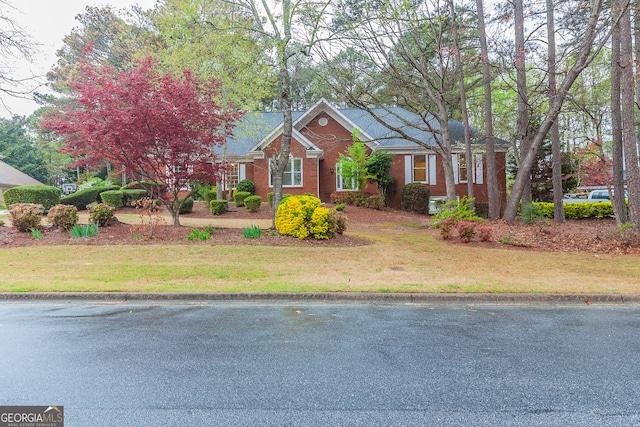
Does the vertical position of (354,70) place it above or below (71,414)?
above

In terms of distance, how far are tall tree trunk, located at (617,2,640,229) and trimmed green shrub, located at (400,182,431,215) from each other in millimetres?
Answer: 11141

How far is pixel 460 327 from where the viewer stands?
5.39 metres

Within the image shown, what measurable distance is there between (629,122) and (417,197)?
11.7 metres

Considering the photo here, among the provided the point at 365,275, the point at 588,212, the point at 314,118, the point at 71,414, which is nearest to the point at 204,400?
the point at 71,414

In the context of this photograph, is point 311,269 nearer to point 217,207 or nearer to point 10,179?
point 217,207

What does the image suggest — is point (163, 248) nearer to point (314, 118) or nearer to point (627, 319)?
point (627, 319)

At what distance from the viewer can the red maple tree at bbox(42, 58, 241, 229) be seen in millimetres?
12211

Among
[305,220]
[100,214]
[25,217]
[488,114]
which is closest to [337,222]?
[305,220]

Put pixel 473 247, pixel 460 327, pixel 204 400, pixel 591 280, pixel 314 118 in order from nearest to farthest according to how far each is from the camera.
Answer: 1. pixel 204 400
2. pixel 460 327
3. pixel 591 280
4. pixel 473 247
5. pixel 314 118

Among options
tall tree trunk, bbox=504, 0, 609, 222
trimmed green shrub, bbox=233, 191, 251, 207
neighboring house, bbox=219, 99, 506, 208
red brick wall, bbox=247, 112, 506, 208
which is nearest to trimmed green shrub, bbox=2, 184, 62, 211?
trimmed green shrub, bbox=233, 191, 251, 207

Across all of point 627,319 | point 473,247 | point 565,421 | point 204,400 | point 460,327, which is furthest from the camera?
point 473,247

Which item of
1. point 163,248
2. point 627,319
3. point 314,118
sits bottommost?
point 627,319

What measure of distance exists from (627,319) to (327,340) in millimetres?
4680

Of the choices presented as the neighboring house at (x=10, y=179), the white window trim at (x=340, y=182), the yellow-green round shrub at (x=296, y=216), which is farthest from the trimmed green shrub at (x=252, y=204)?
the neighboring house at (x=10, y=179)
